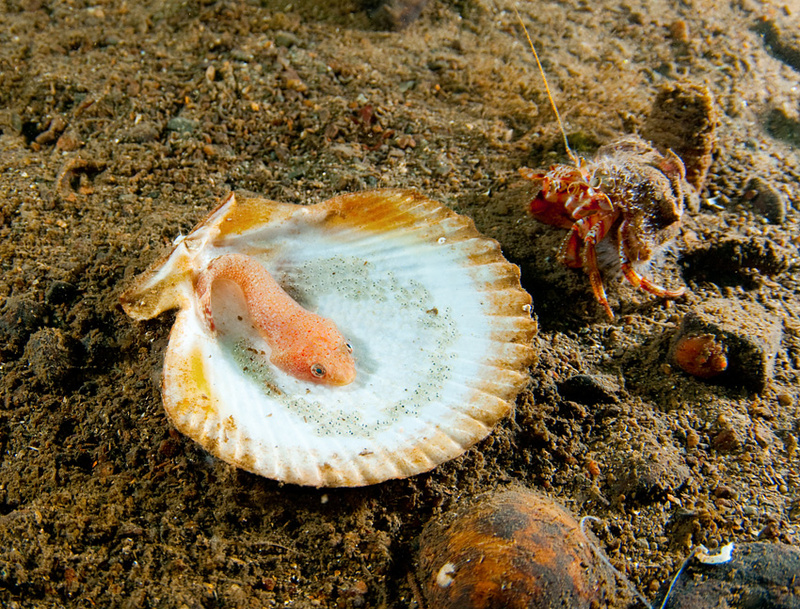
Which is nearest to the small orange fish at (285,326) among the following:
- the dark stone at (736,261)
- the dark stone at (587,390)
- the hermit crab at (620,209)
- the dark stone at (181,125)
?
the dark stone at (587,390)

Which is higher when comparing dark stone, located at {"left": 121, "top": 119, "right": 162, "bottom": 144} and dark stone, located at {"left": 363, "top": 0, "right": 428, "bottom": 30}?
dark stone, located at {"left": 363, "top": 0, "right": 428, "bottom": 30}

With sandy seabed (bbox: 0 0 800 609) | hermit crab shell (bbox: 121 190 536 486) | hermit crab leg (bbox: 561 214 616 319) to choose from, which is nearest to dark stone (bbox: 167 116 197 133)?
sandy seabed (bbox: 0 0 800 609)

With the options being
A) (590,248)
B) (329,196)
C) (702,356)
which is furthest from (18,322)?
(702,356)

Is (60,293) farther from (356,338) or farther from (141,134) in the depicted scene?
(356,338)

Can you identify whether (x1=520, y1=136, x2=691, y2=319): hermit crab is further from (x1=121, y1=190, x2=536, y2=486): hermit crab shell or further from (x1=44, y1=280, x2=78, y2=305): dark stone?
(x1=44, y1=280, x2=78, y2=305): dark stone

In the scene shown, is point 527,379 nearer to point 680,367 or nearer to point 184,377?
point 680,367

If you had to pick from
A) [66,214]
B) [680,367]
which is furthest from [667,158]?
[66,214]

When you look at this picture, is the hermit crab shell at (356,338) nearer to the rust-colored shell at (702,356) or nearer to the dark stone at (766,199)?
the rust-colored shell at (702,356)
